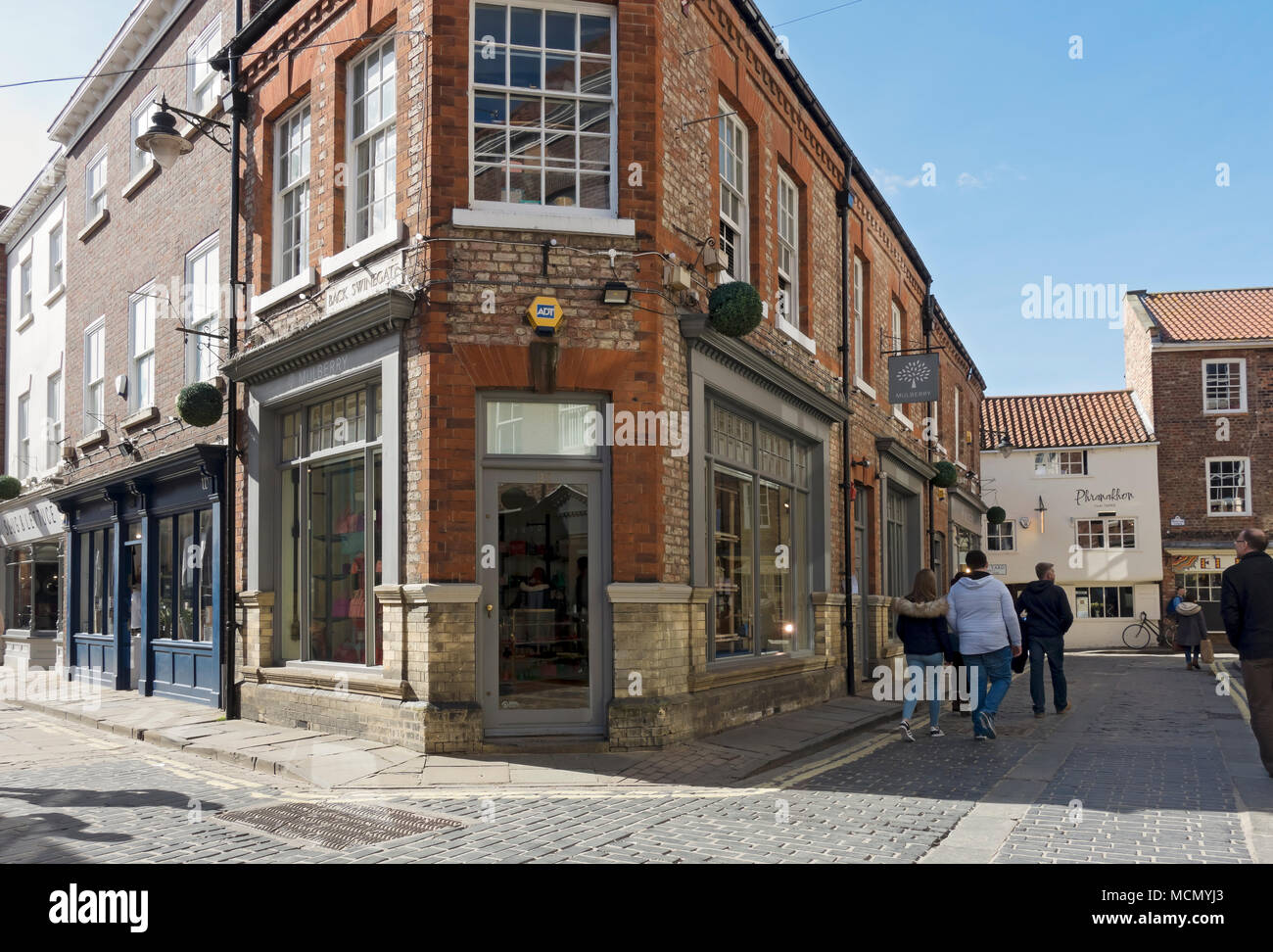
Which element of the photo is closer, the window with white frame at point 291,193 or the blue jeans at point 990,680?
the blue jeans at point 990,680

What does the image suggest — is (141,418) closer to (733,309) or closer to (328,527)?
(328,527)

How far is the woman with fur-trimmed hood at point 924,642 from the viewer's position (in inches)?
413

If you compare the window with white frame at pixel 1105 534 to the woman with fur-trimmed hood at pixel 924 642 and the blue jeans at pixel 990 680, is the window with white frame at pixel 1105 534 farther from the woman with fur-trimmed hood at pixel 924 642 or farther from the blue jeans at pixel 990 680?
the woman with fur-trimmed hood at pixel 924 642

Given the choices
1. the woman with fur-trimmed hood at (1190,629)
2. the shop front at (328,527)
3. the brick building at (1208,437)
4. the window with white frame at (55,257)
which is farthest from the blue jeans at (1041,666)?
the brick building at (1208,437)

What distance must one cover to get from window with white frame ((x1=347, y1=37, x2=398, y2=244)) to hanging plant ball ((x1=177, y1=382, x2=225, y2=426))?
285 centimetres

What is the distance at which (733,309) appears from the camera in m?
10.2

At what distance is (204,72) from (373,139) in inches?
206

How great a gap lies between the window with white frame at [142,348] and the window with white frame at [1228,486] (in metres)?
30.9

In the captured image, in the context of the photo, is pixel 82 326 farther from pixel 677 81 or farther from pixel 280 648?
pixel 677 81

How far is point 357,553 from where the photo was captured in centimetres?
1050

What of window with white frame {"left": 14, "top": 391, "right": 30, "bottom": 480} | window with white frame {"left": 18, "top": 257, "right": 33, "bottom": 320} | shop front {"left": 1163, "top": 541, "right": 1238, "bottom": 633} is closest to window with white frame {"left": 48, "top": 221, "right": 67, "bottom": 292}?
window with white frame {"left": 18, "top": 257, "right": 33, "bottom": 320}

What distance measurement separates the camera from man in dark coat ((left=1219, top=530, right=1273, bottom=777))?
7887 mm

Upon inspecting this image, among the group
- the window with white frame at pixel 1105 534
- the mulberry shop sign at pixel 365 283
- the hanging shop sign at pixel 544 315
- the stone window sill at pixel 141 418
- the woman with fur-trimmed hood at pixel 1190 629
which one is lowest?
the woman with fur-trimmed hood at pixel 1190 629

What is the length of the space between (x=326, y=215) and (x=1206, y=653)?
1884cm
